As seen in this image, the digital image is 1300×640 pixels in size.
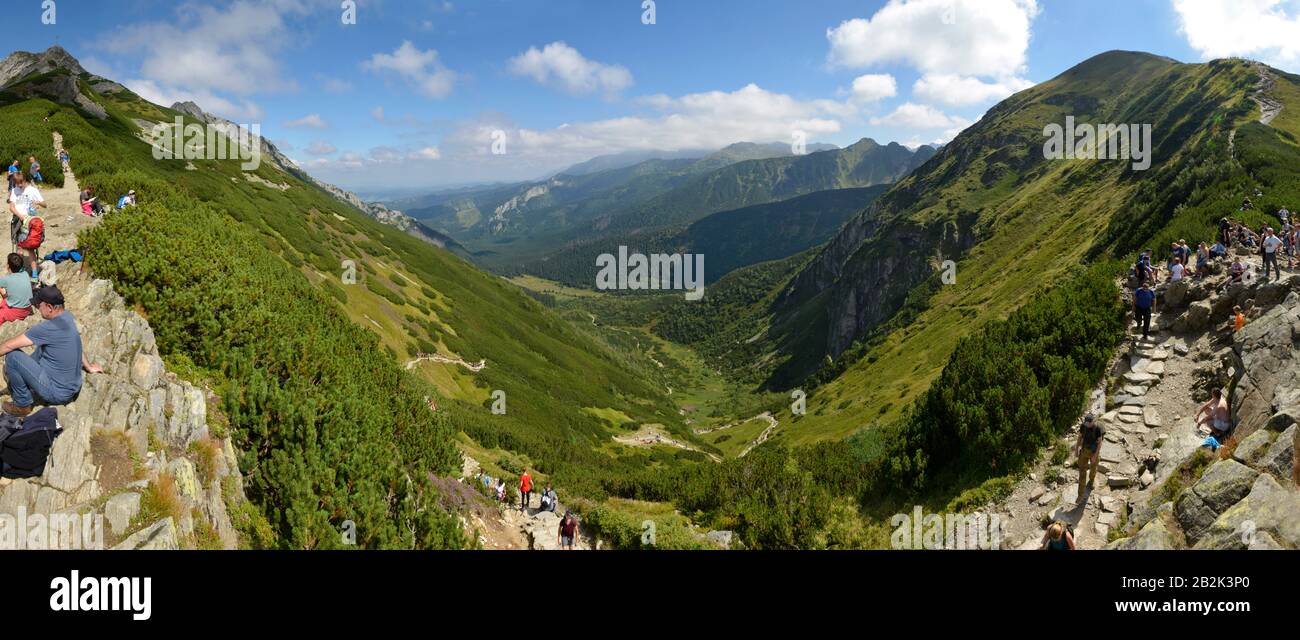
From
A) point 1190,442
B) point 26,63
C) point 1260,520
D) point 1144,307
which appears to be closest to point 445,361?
point 1144,307

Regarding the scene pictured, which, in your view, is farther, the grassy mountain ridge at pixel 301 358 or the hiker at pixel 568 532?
the hiker at pixel 568 532

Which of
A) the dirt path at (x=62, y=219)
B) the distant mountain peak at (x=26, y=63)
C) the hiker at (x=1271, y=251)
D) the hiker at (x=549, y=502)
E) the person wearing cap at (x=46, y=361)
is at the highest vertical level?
the distant mountain peak at (x=26, y=63)

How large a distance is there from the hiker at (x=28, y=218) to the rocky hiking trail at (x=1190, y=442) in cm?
3126

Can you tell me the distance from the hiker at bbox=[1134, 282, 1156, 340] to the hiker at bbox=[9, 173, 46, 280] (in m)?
37.1

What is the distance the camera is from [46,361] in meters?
10.4

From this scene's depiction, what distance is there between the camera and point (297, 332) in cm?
1988

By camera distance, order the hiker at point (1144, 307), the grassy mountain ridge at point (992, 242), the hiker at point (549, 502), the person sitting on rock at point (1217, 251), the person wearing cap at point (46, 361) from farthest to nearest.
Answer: the grassy mountain ridge at point (992, 242), the hiker at point (549, 502), the person sitting on rock at point (1217, 251), the hiker at point (1144, 307), the person wearing cap at point (46, 361)

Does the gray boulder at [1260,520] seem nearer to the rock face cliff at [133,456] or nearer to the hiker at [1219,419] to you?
the hiker at [1219,419]

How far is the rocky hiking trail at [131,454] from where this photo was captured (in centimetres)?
941

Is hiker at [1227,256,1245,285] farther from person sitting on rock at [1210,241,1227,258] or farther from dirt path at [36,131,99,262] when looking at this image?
dirt path at [36,131,99,262]

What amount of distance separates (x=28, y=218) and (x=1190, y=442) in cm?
3875

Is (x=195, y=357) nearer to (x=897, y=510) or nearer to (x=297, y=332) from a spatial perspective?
(x=297, y=332)

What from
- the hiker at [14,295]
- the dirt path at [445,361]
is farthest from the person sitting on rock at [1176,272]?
the dirt path at [445,361]
